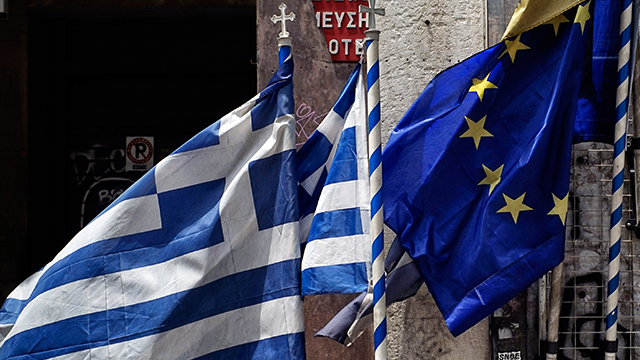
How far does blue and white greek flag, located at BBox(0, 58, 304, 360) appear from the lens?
310 centimetres

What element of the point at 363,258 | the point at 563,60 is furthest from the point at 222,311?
the point at 563,60

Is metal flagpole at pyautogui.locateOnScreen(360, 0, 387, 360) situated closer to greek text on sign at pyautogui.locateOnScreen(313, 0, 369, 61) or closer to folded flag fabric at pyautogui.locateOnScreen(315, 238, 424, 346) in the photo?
folded flag fabric at pyautogui.locateOnScreen(315, 238, 424, 346)

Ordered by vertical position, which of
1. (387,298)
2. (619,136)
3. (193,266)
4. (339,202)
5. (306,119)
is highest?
(306,119)

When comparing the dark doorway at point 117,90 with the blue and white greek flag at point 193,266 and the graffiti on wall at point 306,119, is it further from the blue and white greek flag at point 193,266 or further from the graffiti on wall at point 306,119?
the blue and white greek flag at point 193,266

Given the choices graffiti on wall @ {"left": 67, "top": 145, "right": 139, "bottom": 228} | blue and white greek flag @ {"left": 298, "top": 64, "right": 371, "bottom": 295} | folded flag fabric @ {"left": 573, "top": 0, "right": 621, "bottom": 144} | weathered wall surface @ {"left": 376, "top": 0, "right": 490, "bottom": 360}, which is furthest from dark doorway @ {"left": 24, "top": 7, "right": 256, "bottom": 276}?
folded flag fabric @ {"left": 573, "top": 0, "right": 621, "bottom": 144}

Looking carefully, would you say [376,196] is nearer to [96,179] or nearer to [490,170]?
[490,170]

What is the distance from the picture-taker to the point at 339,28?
15.4 feet

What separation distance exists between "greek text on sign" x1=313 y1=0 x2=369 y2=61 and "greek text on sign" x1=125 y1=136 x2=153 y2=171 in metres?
3.27

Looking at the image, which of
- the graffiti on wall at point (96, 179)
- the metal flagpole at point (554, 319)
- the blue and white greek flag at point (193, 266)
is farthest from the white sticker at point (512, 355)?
the graffiti on wall at point (96, 179)

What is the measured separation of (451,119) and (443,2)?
156 centimetres

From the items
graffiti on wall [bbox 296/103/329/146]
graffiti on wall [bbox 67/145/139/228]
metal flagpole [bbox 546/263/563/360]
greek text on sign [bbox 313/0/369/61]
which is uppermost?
greek text on sign [bbox 313/0/369/61]

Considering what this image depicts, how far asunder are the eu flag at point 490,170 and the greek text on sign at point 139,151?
Result: 4.39m

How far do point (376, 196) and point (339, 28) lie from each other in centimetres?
196

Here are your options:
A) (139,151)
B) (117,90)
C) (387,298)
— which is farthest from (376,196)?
(117,90)
